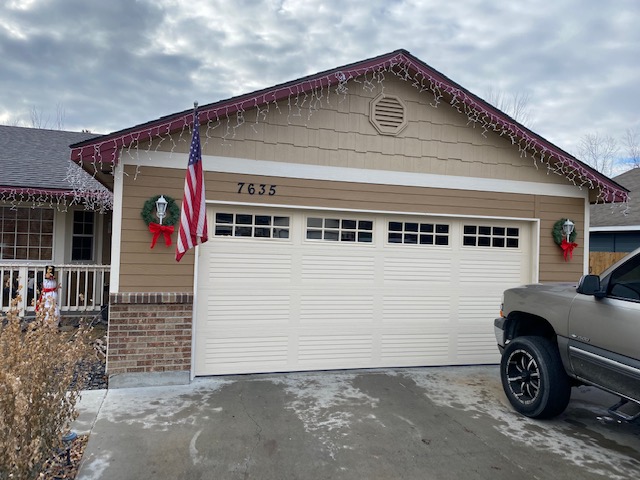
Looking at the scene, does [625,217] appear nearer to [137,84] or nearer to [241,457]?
[241,457]

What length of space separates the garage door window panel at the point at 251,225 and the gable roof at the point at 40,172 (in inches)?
156

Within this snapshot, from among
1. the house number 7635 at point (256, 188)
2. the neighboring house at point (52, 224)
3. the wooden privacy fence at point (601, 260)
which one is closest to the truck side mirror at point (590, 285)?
the house number 7635 at point (256, 188)

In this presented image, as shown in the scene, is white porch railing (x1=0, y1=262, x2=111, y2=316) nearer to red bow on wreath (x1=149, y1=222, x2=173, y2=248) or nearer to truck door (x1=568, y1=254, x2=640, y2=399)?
red bow on wreath (x1=149, y1=222, x2=173, y2=248)

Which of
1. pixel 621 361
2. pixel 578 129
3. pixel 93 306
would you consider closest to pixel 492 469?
pixel 621 361

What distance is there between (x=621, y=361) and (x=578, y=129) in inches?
985

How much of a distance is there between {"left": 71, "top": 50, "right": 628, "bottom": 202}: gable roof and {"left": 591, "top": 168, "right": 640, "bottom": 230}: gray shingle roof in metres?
8.35

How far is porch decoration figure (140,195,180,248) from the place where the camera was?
4.89m

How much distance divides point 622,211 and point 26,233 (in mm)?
17370

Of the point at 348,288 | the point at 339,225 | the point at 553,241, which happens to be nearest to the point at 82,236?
the point at 339,225

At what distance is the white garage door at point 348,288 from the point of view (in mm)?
5398

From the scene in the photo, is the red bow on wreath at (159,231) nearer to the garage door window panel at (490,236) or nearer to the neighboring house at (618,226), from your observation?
the garage door window panel at (490,236)

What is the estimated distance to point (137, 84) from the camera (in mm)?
14883

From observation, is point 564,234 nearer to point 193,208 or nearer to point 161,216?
point 193,208

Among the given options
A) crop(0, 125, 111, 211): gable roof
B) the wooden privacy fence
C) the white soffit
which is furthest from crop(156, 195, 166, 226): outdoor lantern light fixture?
the wooden privacy fence
